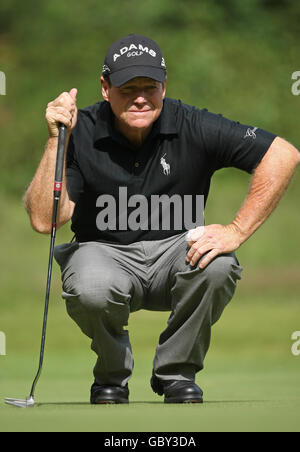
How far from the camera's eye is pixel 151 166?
4355 mm

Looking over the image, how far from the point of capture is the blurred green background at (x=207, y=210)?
168 inches

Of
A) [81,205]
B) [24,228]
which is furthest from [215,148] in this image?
[24,228]

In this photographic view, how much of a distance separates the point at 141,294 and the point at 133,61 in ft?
3.25

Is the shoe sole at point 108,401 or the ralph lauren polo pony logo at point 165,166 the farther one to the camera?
the ralph lauren polo pony logo at point 165,166

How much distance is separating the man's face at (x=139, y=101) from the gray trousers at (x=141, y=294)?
528 millimetres

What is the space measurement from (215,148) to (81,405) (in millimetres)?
1212
